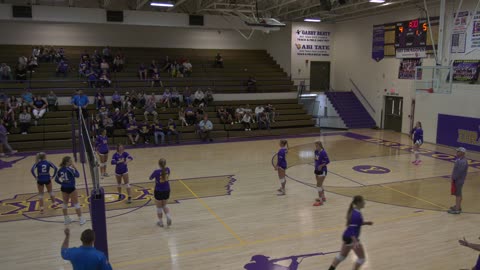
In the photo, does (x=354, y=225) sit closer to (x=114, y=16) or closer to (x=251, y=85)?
(x=251, y=85)

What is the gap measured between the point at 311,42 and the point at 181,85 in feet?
33.1

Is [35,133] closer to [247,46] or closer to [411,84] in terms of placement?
[247,46]

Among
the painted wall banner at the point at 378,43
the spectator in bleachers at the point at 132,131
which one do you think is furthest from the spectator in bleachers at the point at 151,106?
the painted wall banner at the point at 378,43

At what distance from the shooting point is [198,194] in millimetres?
11391

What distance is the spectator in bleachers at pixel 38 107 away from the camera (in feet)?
63.1

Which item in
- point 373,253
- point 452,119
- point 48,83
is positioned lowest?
point 373,253

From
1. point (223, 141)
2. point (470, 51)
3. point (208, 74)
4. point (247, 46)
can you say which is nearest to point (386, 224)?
point (223, 141)

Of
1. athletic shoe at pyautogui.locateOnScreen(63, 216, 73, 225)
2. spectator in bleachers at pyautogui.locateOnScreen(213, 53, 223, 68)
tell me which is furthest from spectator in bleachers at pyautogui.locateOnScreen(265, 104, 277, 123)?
athletic shoe at pyautogui.locateOnScreen(63, 216, 73, 225)

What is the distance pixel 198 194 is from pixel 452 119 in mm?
14338

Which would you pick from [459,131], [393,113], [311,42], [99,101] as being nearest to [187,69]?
[99,101]

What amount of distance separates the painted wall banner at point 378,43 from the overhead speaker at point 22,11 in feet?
66.6

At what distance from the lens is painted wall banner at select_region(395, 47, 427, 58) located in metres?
21.8

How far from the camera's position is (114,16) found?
23.0 metres

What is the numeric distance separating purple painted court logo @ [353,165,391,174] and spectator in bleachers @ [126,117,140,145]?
10.5m
